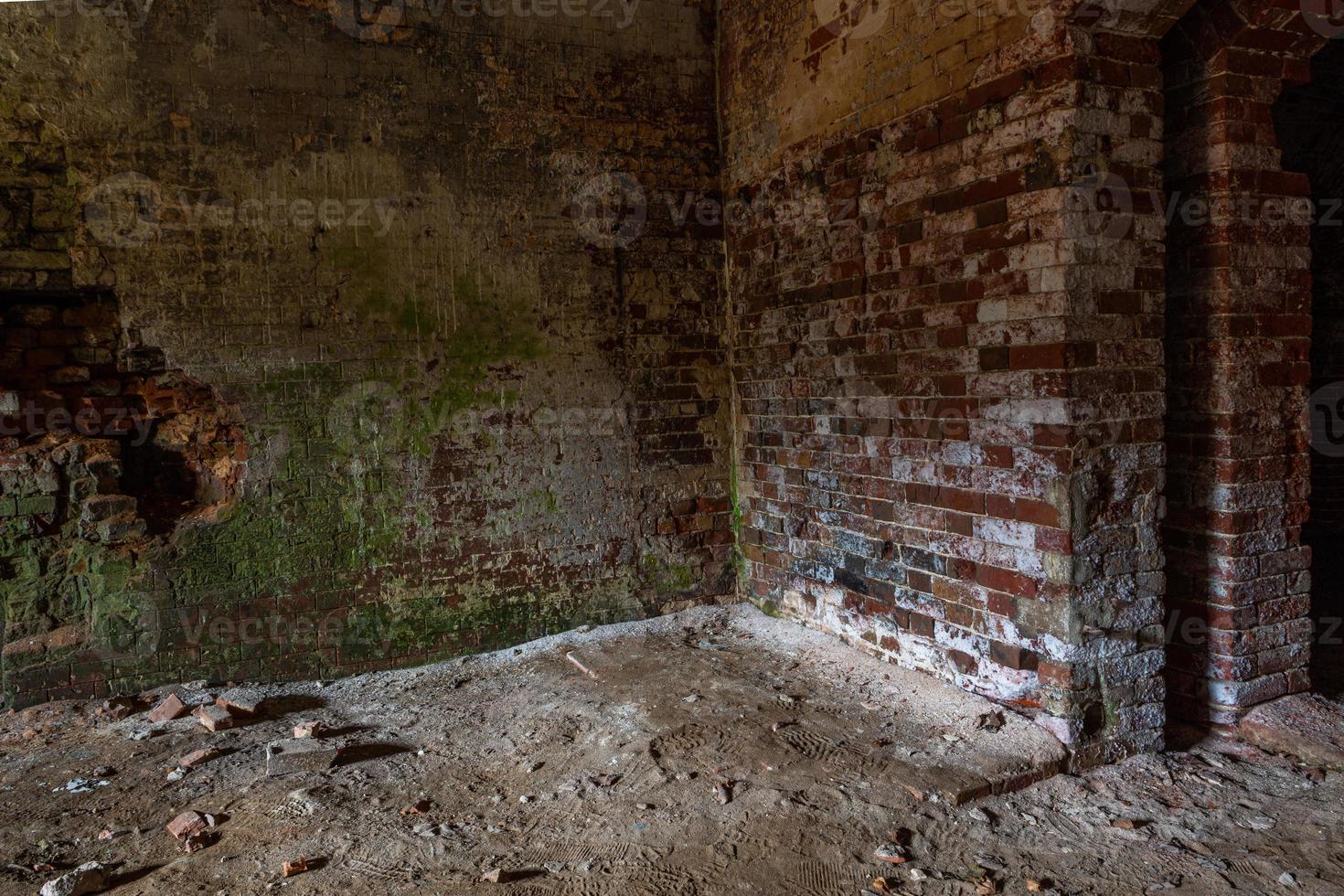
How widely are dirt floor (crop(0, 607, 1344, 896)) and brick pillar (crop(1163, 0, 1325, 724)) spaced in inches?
15.5

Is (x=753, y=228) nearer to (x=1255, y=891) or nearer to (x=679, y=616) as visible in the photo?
(x=679, y=616)

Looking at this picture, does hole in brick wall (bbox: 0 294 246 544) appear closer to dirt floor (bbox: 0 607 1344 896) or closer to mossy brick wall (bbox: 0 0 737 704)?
mossy brick wall (bbox: 0 0 737 704)

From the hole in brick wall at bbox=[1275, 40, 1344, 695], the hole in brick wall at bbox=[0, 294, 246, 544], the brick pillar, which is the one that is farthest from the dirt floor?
the hole in brick wall at bbox=[1275, 40, 1344, 695]

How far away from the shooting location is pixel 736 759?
A: 2.75 meters

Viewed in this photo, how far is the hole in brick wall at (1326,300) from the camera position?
14.3 ft

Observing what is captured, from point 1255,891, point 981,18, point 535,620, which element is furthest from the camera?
point 535,620

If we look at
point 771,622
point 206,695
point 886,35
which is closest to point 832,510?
point 771,622

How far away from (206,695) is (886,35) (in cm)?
375

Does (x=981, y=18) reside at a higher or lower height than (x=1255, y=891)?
higher

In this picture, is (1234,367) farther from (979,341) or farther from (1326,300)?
(1326,300)

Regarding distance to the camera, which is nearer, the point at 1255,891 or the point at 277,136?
the point at 1255,891

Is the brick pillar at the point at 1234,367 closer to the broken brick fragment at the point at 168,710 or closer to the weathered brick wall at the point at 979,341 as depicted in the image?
the weathered brick wall at the point at 979,341

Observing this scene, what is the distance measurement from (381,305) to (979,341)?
2466mm

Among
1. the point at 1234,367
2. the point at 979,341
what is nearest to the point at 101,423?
the point at 979,341
